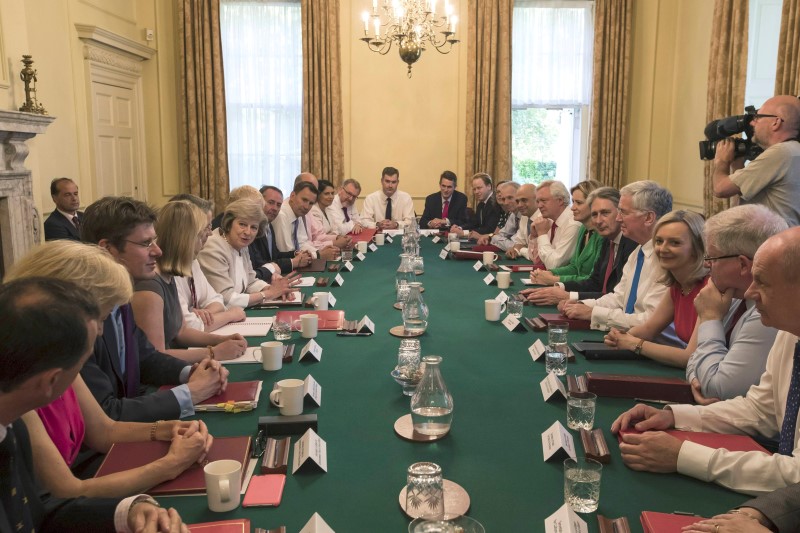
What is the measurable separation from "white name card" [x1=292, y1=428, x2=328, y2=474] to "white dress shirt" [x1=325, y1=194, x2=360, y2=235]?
500 cm

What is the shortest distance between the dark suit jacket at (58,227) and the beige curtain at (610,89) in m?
5.71

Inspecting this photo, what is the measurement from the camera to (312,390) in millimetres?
1954

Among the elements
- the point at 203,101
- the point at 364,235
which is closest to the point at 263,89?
the point at 203,101

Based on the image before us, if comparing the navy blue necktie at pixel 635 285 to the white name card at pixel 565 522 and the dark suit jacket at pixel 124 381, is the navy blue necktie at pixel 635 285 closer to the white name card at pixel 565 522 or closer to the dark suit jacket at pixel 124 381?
the white name card at pixel 565 522

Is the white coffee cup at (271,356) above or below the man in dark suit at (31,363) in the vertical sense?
below

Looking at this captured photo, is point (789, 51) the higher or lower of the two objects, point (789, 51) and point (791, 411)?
the higher

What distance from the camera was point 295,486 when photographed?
4.86 feet

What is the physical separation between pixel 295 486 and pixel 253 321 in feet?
5.20

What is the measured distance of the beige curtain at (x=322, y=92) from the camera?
7.51m

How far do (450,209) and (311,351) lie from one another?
5.30 meters

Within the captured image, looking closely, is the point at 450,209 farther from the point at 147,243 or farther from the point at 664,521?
the point at 664,521

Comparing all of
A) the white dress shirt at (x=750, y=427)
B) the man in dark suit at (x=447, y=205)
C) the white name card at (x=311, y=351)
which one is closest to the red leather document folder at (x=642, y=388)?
the white dress shirt at (x=750, y=427)

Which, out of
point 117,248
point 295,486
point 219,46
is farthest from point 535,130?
point 295,486

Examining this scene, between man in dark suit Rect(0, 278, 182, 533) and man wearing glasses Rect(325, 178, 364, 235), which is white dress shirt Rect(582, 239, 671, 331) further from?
man wearing glasses Rect(325, 178, 364, 235)
